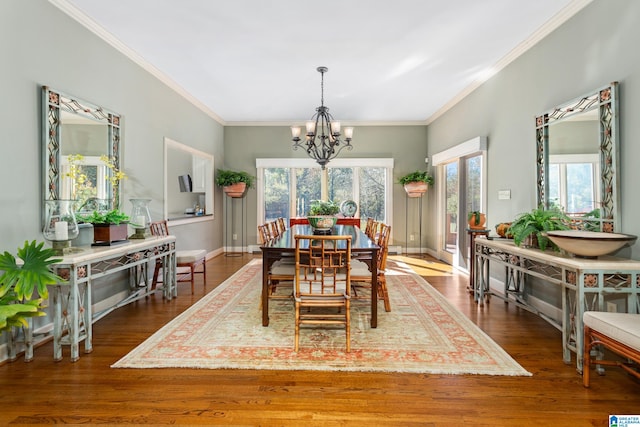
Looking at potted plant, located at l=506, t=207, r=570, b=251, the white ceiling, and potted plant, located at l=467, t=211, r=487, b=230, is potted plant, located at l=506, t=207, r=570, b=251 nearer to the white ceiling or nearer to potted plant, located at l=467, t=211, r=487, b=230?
potted plant, located at l=467, t=211, r=487, b=230

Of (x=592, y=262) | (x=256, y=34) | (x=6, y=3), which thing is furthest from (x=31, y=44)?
(x=592, y=262)

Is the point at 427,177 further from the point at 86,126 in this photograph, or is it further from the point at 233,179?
the point at 86,126

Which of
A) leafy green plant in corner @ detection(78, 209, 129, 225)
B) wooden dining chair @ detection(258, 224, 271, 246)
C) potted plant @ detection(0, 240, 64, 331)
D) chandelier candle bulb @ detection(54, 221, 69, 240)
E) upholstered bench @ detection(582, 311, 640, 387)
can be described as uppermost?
leafy green plant in corner @ detection(78, 209, 129, 225)

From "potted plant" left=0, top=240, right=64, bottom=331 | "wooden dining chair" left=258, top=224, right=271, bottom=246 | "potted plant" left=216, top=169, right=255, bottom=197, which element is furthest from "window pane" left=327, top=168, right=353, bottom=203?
"potted plant" left=0, top=240, right=64, bottom=331

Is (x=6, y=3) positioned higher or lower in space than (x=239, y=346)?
higher

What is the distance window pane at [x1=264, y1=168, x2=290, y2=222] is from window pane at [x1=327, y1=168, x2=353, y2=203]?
3.14ft

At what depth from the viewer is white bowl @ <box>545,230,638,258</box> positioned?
222 cm

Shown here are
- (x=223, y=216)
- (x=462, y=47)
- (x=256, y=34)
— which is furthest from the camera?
(x=223, y=216)

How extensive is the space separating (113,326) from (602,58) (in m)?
4.68

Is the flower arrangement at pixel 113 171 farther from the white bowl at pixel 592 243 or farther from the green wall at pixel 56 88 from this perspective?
the white bowl at pixel 592 243

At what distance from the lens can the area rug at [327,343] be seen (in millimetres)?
2309

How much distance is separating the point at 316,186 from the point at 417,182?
2.15 m

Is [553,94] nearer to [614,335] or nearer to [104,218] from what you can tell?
[614,335]

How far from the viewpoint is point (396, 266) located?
5.90m
